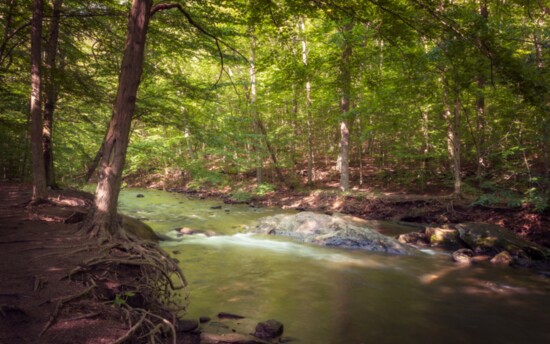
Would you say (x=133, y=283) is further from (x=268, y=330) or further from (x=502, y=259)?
(x=502, y=259)

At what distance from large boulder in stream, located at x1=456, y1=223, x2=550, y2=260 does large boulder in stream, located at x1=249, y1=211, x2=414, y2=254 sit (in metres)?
2.00

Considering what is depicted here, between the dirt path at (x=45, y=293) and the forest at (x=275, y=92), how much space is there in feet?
0.49

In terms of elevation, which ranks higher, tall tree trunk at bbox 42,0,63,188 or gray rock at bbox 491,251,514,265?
tall tree trunk at bbox 42,0,63,188

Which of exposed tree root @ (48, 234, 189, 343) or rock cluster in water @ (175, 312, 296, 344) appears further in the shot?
rock cluster in water @ (175, 312, 296, 344)

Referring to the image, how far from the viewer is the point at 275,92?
33.7ft

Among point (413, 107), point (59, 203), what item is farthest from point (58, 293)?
point (413, 107)

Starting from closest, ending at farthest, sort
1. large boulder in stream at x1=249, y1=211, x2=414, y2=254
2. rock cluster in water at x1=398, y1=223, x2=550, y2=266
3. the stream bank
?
rock cluster in water at x1=398, y1=223, x2=550, y2=266 → large boulder in stream at x1=249, y1=211, x2=414, y2=254 → the stream bank

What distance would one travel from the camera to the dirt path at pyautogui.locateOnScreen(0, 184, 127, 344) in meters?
2.83

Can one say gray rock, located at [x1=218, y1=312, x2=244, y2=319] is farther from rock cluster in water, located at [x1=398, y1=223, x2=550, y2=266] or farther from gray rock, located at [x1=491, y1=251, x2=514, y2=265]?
gray rock, located at [x1=491, y1=251, x2=514, y2=265]

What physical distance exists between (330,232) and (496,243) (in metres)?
5.01

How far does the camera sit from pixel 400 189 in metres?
19.5

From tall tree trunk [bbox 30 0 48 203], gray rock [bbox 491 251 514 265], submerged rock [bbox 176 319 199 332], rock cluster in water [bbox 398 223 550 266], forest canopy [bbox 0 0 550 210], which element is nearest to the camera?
submerged rock [bbox 176 319 199 332]

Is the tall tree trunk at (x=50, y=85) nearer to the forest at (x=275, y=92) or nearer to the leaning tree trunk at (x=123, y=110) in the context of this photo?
the forest at (x=275, y=92)

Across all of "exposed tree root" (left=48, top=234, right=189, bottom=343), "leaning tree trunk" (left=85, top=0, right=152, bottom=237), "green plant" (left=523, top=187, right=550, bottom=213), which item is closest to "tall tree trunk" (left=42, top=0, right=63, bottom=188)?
"leaning tree trunk" (left=85, top=0, right=152, bottom=237)
